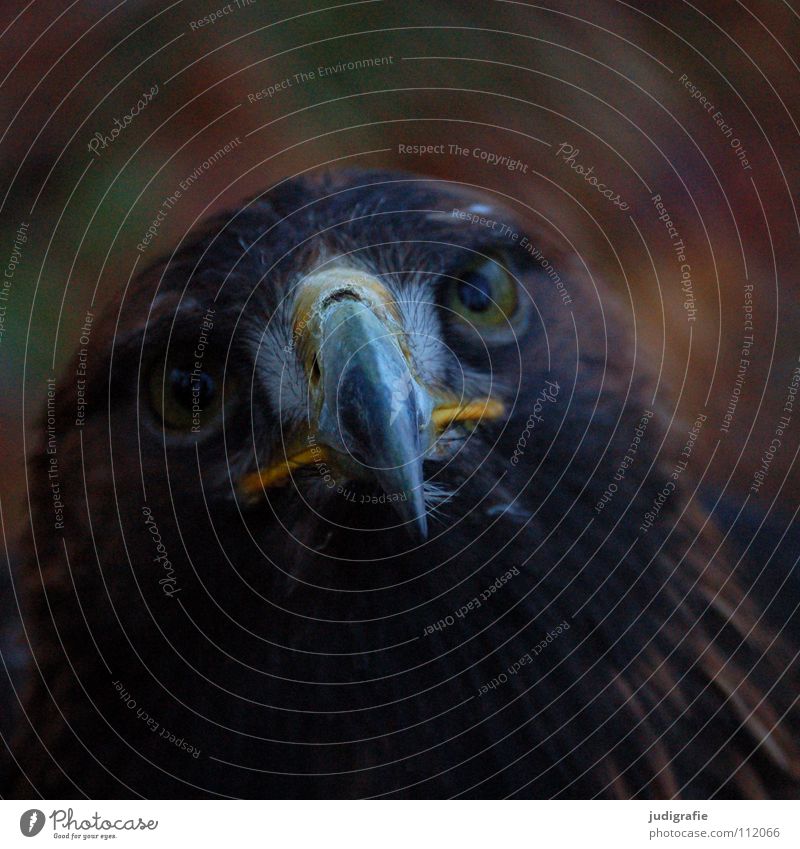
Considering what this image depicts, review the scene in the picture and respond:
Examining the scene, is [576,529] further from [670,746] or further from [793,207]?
[793,207]

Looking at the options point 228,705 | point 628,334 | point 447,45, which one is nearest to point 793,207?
point 628,334
